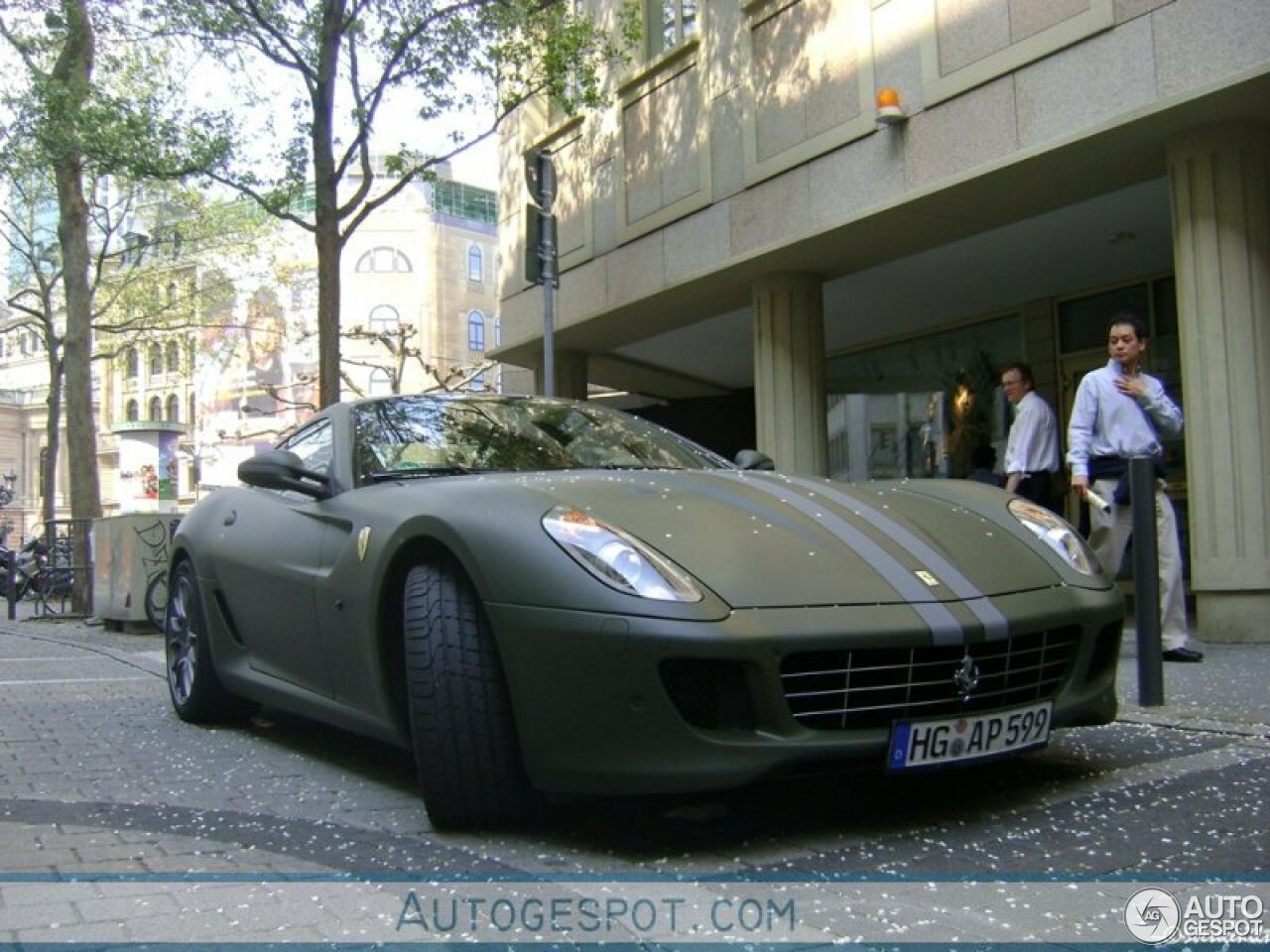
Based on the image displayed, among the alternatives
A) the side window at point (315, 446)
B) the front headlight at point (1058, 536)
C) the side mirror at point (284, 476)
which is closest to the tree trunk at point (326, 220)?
the side window at point (315, 446)

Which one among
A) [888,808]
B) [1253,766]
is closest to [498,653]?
[888,808]

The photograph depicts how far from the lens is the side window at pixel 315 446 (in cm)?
436

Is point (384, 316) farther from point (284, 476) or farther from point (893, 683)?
point (893, 683)

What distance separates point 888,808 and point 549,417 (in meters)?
1.88

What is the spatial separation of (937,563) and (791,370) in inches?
342

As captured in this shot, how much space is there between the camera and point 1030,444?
25.0ft

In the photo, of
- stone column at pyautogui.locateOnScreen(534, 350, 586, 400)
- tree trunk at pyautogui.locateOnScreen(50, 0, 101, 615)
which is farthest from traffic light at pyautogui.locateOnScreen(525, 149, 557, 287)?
tree trunk at pyautogui.locateOnScreen(50, 0, 101, 615)

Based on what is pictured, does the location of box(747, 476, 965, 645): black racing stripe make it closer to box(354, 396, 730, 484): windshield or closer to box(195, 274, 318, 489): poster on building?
box(354, 396, 730, 484): windshield

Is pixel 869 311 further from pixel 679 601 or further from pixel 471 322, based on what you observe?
pixel 471 322

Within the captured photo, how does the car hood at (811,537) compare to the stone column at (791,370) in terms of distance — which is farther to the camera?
the stone column at (791,370)

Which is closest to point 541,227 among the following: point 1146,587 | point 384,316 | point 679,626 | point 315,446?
point 315,446

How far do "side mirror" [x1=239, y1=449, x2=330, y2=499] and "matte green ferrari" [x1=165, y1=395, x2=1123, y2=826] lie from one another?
0.03 m

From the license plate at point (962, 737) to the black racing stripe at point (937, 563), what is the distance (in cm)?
21

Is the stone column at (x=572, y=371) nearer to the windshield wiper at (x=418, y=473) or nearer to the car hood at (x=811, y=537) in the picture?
the windshield wiper at (x=418, y=473)
